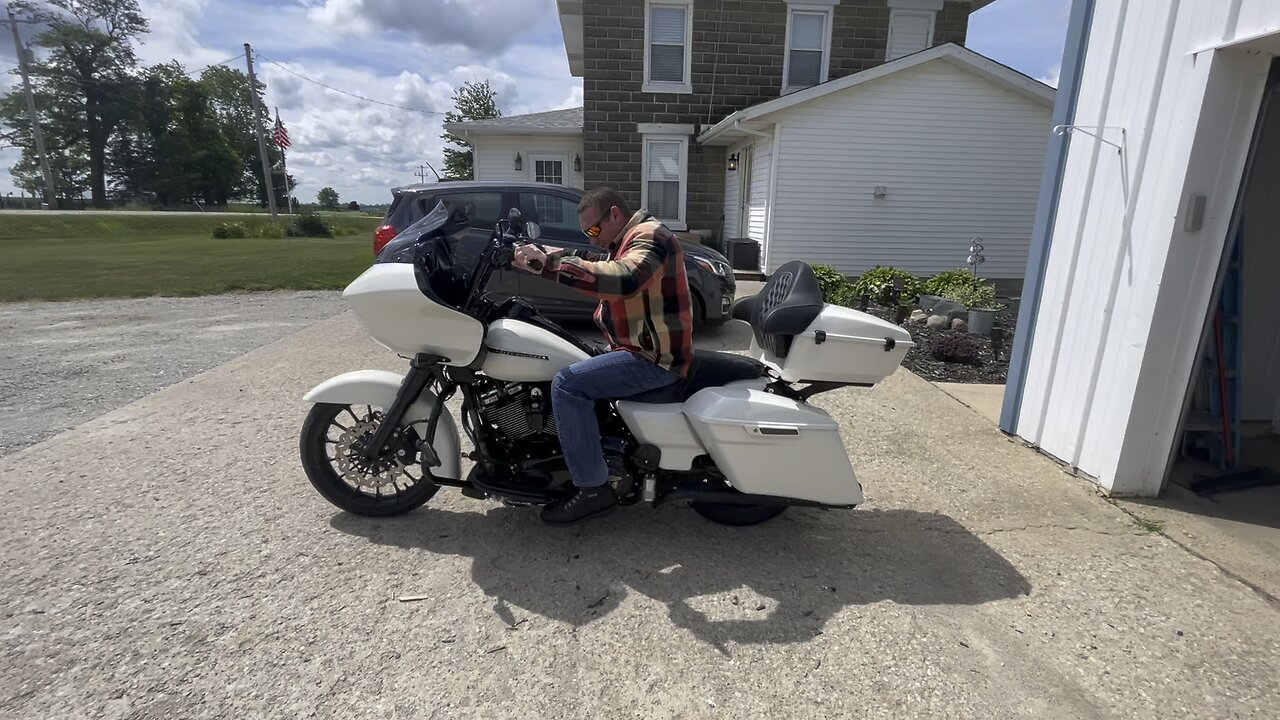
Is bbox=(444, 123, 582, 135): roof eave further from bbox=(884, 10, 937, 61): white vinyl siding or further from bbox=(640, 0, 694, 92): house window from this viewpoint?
bbox=(884, 10, 937, 61): white vinyl siding

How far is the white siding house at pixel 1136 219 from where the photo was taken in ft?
10.3

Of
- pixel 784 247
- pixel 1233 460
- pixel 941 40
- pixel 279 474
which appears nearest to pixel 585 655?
pixel 279 474

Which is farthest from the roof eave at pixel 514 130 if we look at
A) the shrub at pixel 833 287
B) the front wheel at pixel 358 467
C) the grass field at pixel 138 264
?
the front wheel at pixel 358 467

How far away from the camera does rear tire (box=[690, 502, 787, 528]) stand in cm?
314

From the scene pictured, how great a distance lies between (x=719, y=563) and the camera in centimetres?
290

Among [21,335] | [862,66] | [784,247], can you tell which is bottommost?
[21,335]

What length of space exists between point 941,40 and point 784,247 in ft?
23.0

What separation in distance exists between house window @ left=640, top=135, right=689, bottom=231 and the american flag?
66.3ft

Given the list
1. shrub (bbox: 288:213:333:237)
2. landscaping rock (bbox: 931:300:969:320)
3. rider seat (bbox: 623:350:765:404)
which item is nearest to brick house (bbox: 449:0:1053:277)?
landscaping rock (bbox: 931:300:969:320)

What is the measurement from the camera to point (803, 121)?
455 inches

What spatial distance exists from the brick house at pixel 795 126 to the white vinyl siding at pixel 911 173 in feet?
0.09

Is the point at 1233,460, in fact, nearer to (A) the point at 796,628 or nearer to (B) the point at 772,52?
(A) the point at 796,628

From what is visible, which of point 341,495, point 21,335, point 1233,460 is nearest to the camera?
point 341,495

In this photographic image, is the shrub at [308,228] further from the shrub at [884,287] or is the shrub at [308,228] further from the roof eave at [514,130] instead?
the shrub at [884,287]
